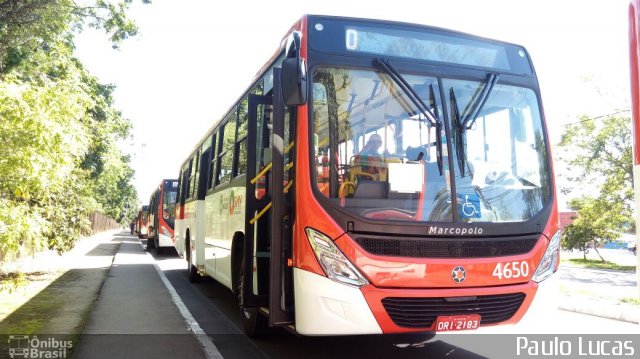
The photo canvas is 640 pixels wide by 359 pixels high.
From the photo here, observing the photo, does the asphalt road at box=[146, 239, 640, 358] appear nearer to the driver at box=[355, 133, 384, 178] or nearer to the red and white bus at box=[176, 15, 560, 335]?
the red and white bus at box=[176, 15, 560, 335]

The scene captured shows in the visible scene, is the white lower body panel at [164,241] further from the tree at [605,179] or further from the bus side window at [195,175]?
the tree at [605,179]

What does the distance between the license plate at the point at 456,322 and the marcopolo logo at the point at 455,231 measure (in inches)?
26.8

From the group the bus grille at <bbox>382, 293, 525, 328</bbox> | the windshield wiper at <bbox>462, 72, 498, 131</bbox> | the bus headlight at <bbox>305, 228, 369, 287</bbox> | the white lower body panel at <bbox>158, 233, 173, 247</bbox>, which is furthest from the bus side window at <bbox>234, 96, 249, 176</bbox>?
the white lower body panel at <bbox>158, 233, 173, 247</bbox>

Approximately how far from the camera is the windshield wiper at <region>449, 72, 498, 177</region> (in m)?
4.82

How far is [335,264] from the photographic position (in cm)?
436

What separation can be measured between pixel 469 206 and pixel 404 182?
0.61m

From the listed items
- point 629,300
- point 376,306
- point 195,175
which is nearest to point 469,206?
point 376,306

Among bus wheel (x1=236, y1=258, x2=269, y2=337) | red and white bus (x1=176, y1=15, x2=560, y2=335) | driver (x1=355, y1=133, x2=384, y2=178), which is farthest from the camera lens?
bus wheel (x1=236, y1=258, x2=269, y2=337)

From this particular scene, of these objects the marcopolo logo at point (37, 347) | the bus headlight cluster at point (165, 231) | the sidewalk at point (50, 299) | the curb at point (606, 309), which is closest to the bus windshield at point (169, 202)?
the bus headlight cluster at point (165, 231)

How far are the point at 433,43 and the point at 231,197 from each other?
3.52 m

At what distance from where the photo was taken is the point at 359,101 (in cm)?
482

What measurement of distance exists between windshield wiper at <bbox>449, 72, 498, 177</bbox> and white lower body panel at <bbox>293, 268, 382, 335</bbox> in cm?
148

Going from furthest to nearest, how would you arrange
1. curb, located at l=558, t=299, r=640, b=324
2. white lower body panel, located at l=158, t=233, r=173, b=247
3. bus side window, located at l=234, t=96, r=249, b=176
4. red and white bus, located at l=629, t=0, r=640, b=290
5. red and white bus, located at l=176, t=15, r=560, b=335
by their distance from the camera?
white lower body panel, located at l=158, t=233, r=173, b=247, curb, located at l=558, t=299, r=640, b=324, bus side window, located at l=234, t=96, r=249, b=176, red and white bus, located at l=176, t=15, r=560, b=335, red and white bus, located at l=629, t=0, r=640, b=290

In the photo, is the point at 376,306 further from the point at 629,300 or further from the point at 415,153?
the point at 629,300
